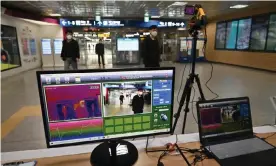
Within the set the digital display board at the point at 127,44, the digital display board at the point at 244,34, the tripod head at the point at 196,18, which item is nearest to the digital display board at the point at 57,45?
the digital display board at the point at 127,44

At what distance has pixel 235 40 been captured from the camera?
9648 mm

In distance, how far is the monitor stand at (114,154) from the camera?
891 millimetres

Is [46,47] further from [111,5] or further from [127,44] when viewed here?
[111,5]

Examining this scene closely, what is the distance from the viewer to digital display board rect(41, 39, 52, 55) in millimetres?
9734

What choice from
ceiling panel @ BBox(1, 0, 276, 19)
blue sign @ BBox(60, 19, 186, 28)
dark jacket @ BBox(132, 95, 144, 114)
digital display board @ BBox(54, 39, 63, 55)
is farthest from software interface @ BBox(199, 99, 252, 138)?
blue sign @ BBox(60, 19, 186, 28)

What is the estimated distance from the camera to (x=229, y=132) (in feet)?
3.52

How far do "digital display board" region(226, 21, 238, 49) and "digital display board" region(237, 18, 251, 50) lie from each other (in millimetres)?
302

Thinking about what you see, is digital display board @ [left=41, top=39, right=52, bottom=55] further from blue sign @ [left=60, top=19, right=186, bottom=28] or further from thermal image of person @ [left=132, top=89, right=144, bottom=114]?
thermal image of person @ [left=132, top=89, right=144, bottom=114]

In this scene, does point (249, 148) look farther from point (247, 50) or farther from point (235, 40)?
point (235, 40)

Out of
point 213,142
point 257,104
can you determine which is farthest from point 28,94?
point 257,104

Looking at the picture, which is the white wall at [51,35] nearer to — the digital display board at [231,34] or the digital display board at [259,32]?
the digital display board at [231,34]

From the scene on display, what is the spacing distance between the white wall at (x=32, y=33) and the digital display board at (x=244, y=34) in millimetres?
9298

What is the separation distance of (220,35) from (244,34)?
1.99 metres

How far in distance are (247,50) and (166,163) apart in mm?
9458
